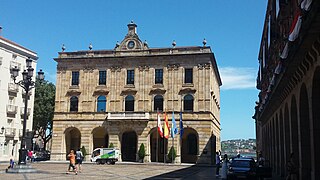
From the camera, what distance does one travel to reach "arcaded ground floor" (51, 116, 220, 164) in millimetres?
51406

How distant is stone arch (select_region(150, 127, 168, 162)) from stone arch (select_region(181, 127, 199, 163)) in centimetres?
261

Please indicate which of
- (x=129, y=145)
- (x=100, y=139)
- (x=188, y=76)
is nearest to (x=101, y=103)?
(x=100, y=139)

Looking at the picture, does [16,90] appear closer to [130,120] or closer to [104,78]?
[104,78]

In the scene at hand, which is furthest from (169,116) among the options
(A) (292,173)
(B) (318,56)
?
(B) (318,56)

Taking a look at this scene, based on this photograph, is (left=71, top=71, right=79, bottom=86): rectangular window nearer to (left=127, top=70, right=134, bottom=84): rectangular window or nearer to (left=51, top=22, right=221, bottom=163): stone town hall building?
(left=51, top=22, right=221, bottom=163): stone town hall building

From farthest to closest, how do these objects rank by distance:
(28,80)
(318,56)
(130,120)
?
(130,120), (28,80), (318,56)

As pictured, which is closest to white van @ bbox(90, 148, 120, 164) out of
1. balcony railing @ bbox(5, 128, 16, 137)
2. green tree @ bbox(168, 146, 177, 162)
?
green tree @ bbox(168, 146, 177, 162)

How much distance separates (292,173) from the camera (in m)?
19.0

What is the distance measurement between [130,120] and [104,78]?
758cm

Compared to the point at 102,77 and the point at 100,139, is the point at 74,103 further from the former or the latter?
the point at 100,139

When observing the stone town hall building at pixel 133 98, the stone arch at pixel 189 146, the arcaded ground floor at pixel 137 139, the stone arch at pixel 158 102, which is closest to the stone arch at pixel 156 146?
the arcaded ground floor at pixel 137 139

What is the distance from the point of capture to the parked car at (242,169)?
24641mm

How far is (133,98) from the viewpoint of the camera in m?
54.1

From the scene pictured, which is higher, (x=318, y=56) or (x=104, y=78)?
(x=104, y=78)
